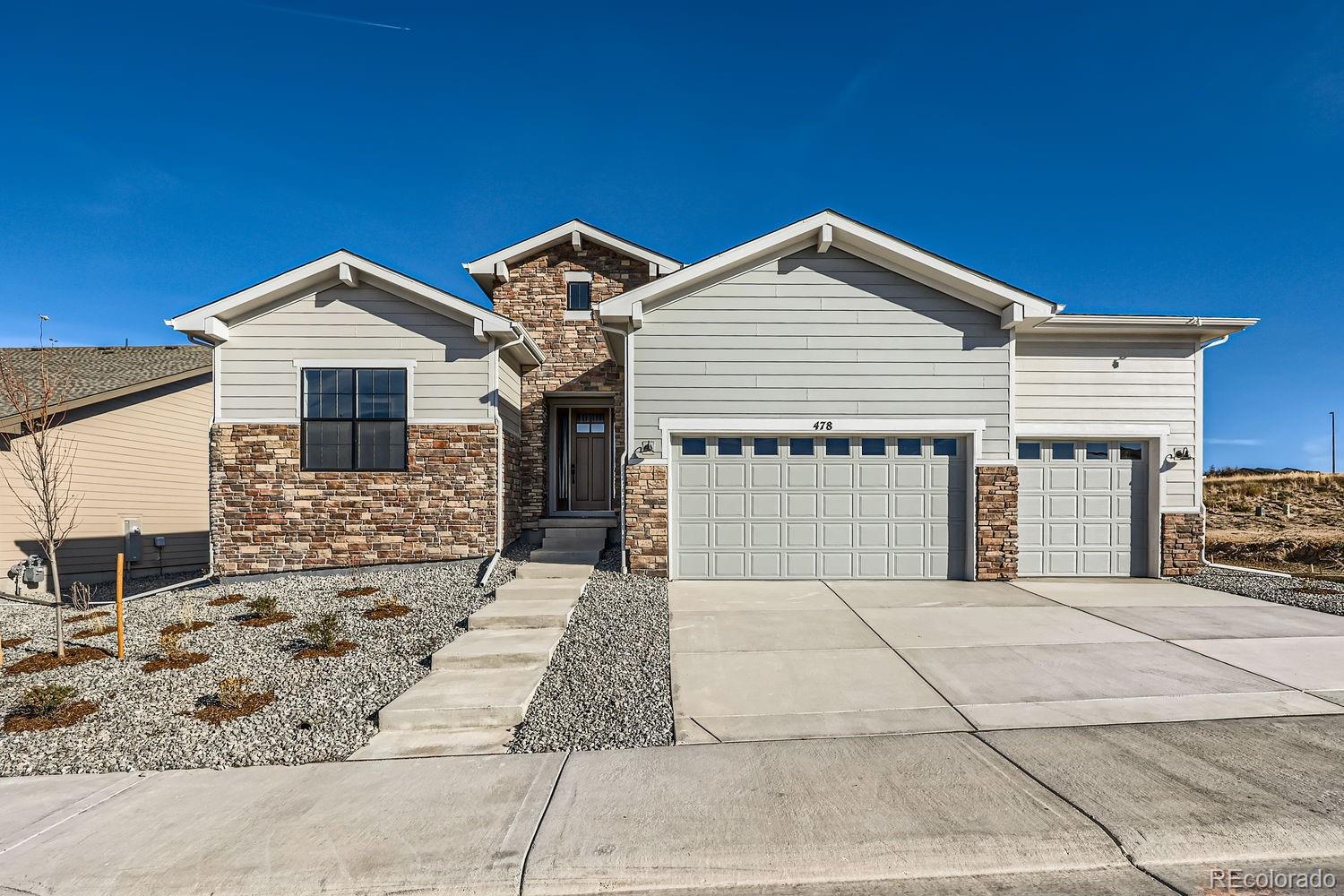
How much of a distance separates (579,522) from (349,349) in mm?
4694

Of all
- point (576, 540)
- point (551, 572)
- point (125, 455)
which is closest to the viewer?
point (551, 572)

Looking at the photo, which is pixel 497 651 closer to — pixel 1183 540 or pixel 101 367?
pixel 1183 540

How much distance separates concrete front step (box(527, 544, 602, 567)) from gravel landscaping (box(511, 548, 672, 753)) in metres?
1.66

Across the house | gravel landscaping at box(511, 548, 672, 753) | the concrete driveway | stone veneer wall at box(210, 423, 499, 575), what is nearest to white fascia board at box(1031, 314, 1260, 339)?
the house

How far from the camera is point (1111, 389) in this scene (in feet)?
31.6

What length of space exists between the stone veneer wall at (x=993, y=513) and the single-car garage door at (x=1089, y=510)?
76 cm

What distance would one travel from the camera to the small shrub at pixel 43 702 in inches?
183

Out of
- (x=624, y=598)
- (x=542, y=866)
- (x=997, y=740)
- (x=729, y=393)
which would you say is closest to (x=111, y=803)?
(x=542, y=866)

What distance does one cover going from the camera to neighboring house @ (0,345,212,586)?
11023 mm

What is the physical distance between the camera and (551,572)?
859cm

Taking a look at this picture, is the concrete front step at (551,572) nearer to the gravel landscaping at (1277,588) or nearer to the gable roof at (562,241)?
the gable roof at (562,241)

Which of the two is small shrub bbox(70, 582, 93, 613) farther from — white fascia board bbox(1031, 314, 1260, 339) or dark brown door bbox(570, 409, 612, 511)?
white fascia board bbox(1031, 314, 1260, 339)

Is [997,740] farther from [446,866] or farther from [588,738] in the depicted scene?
[446,866]

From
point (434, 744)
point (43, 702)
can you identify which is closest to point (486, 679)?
point (434, 744)
